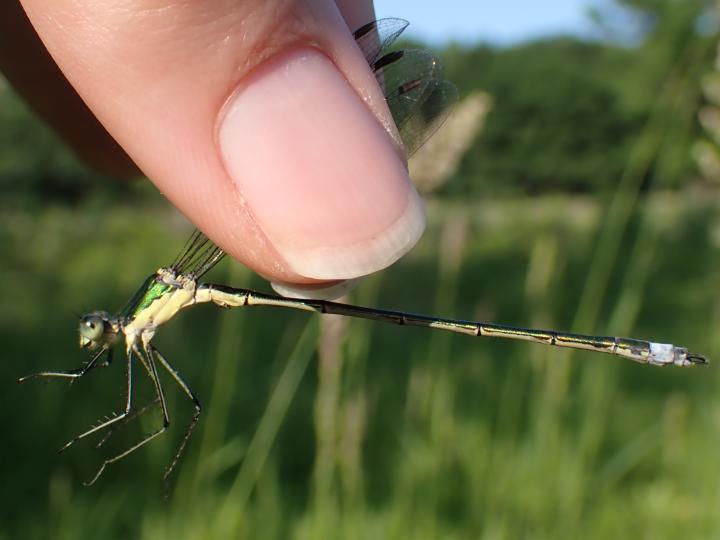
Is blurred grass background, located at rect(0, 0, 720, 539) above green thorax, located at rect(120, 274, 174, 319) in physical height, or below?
below

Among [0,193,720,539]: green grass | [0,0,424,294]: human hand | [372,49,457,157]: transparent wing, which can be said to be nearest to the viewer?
[0,0,424,294]: human hand

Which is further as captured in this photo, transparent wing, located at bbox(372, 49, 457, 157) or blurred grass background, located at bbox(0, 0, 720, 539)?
blurred grass background, located at bbox(0, 0, 720, 539)

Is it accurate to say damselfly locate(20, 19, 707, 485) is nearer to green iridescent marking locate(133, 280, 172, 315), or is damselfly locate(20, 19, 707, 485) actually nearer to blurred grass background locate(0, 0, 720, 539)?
green iridescent marking locate(133, 280, 172, 315)

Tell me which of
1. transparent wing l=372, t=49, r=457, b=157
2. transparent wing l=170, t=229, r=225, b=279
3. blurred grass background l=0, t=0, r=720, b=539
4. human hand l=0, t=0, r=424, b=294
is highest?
human hand l=0, t=0, r=424, b=294

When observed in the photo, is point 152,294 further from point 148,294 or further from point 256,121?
point 256,121

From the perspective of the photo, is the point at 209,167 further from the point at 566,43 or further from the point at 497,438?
the point at 566,43

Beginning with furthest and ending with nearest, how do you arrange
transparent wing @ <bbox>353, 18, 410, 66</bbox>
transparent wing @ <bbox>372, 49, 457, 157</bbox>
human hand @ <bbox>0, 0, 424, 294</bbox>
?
transparent wing @ <bbox>372, 49, 457, 157</bbox>, transparent wing @ <bbox>353, 18, 410, 66</bbox>, human hand @ <bbox>0, 0, 424, 294</bbox>

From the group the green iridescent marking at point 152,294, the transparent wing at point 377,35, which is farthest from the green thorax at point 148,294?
the transparent wing at point 377,35

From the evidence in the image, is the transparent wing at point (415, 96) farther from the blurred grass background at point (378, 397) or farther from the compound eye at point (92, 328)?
the compound eye at point (92, 328)

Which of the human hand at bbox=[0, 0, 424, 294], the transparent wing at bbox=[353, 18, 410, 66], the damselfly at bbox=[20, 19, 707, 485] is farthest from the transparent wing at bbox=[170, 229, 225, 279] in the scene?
the transparent wing at bbox=[353, 18, 410, 66]
